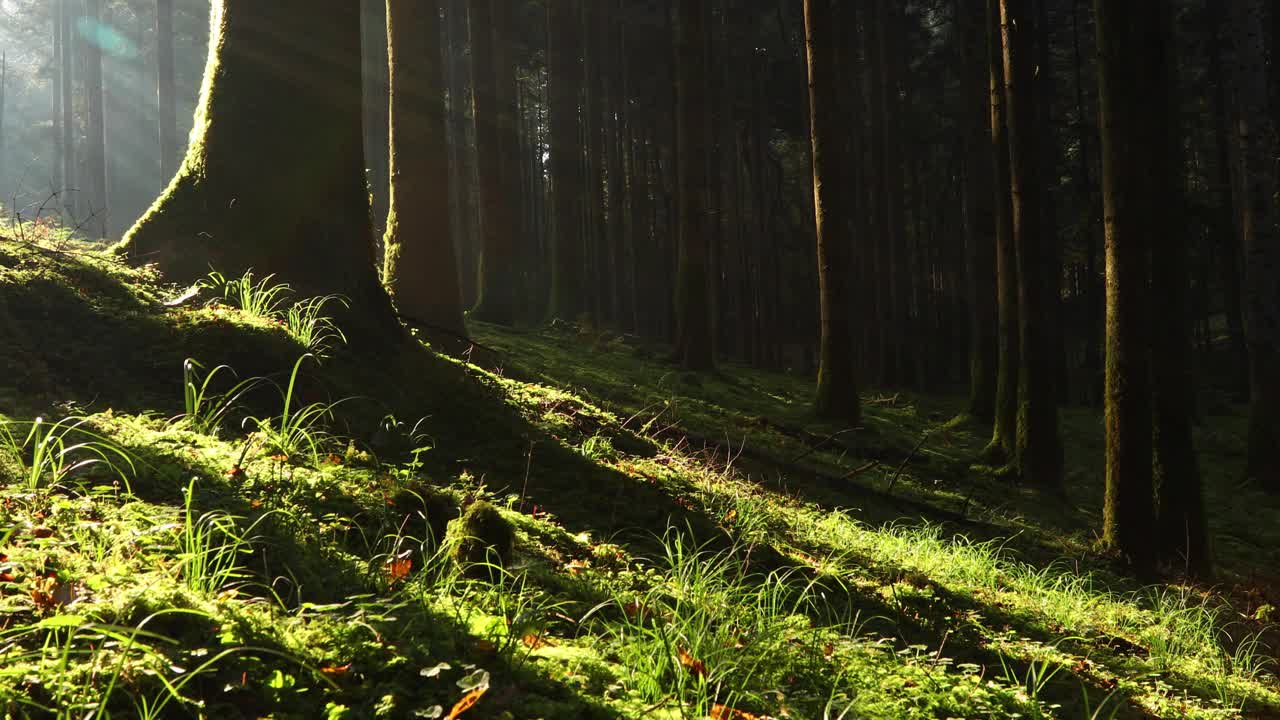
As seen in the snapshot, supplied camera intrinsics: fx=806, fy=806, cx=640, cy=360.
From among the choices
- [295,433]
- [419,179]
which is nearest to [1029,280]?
[419,179]

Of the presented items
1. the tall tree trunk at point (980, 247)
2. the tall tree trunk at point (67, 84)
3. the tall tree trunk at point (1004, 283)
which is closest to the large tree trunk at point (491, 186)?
the tall tree trunk at point (980, 247)

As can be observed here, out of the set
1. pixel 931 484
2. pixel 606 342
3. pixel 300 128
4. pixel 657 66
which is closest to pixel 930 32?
pixel 657 66

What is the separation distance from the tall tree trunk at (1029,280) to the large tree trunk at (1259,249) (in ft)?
13.8

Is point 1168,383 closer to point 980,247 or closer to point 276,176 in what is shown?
point 276,176

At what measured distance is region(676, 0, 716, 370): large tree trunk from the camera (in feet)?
49.0

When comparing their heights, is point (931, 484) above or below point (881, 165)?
below

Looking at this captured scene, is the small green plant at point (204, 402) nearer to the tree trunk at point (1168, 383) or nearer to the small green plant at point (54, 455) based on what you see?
the small green plant at point (54, 455)

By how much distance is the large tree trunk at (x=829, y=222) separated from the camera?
12023mm

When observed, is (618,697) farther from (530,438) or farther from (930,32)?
(930,32)

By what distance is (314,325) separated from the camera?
5523 mm

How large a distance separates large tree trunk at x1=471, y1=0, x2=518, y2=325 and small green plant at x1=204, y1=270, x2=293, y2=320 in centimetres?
1152

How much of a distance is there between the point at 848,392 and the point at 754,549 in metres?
8.17

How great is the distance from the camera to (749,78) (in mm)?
26984

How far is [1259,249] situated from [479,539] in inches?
569
